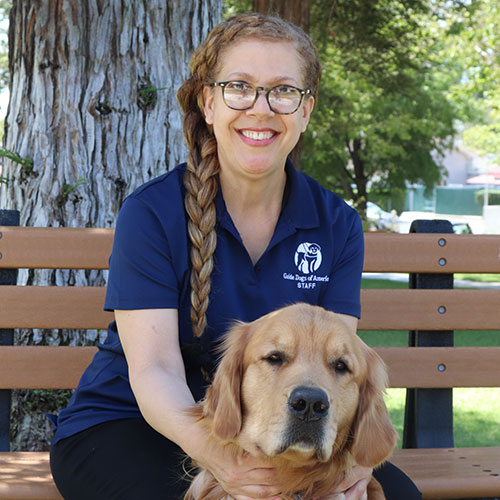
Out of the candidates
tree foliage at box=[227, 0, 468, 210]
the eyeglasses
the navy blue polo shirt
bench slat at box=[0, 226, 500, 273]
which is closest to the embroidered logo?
the navy blue polo shirt

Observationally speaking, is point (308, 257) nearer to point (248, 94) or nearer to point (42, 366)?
point (248, 94)

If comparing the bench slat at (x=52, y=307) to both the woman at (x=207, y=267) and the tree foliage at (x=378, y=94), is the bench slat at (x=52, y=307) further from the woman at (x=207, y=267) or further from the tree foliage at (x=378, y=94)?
the tree foliage at (x=378, y=94)

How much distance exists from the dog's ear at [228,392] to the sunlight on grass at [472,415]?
313 cm

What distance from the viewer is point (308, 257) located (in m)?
2.98

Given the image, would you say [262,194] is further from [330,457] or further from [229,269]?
[330,457]

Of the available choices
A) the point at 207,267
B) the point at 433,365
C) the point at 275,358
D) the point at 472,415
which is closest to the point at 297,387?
the point at 275,358

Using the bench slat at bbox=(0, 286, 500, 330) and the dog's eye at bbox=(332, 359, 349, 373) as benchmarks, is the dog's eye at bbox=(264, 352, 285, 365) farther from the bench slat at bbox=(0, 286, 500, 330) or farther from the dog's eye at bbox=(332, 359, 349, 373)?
the bench slat at bbox=(0, 286, 500, 330)

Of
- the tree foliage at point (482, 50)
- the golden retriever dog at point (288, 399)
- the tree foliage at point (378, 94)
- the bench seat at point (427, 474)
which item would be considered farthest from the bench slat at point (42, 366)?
the tree foliage at point (482, 50)

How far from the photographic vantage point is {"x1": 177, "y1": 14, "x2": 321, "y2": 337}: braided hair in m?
2.77

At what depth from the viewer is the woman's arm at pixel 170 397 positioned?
241 centimetres

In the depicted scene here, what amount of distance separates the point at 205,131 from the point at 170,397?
3.89 ft

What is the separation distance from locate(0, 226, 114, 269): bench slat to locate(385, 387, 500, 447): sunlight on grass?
280 cm

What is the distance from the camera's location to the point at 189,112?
122 inches

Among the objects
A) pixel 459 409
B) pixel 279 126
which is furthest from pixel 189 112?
pixel 459 409
